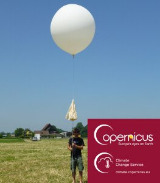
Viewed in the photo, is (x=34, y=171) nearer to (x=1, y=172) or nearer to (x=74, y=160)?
(x=1, y=172)

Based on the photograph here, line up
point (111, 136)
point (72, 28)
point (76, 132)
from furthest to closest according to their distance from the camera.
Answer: point (76, 132), point (72, 28), point (111, 136)

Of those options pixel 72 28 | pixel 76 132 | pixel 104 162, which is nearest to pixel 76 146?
pixel 76 132

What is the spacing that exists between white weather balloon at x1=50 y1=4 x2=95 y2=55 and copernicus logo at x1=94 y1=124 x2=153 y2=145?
2.54 metres

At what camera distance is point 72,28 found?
10.4 m

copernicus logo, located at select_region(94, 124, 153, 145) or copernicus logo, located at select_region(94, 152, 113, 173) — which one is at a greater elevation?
copernicus logo, located at select_region(94, 124, 153, 145)

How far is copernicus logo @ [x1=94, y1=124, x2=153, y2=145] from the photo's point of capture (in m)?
10.1

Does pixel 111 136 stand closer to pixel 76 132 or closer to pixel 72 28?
pixel 76 132

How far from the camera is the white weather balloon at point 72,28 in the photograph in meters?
10.5

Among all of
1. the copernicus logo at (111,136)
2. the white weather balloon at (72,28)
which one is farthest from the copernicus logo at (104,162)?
the white weather balloon at (72,28)

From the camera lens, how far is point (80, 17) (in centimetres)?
1049

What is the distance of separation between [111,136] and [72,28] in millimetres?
3282

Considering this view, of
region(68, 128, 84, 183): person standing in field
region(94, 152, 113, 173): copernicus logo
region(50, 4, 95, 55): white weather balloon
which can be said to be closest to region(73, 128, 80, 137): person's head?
region(68, 128, 84, 183): person standing in field

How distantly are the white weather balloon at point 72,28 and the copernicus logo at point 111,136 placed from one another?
2537 millimetres

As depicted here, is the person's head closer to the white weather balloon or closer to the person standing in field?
the person standing in field
